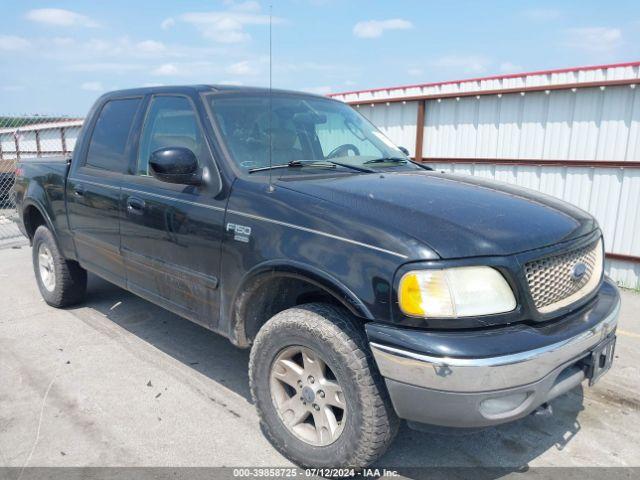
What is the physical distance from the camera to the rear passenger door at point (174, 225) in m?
2.99

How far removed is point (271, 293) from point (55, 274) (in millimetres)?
2969

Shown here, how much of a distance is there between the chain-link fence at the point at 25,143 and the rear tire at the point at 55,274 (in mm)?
5188

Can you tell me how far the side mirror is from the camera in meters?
2.90

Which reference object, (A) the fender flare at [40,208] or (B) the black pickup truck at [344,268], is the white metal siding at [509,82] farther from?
(A) the fender flare at [40,208]

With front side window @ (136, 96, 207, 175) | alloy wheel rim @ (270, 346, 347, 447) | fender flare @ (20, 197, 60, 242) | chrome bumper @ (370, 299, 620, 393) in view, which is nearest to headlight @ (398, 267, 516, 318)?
chrome bumper @ (370, 299, 620, 393)

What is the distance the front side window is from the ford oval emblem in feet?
6.94

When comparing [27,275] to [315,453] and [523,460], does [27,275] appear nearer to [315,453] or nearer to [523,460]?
[315,453]

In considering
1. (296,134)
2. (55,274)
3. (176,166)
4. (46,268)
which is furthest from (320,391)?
(46,268)

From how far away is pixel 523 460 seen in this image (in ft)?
9.02

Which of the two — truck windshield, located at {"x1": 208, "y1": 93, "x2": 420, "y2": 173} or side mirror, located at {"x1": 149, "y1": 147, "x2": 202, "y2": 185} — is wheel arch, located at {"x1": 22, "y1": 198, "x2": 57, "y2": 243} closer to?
side mirror, located at {"x1": 149, "y1": 147, "x2": 202, "y2": 185}

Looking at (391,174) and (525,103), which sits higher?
(525,103)

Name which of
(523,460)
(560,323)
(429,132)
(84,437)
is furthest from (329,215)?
(429,132)

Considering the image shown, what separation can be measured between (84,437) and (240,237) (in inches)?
56.5

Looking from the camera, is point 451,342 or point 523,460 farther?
point 523,460
